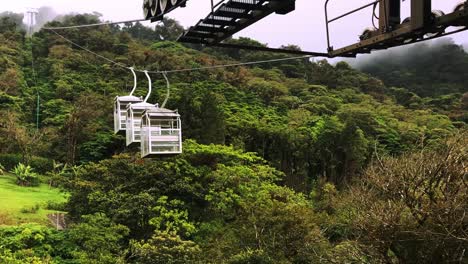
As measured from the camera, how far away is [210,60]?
3234cm

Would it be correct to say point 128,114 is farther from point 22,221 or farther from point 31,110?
point 31,110

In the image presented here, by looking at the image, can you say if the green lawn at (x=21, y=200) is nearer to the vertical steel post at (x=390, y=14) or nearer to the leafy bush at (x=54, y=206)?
the leafy bush at (x=54, y=206)

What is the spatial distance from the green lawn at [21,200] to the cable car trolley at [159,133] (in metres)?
7.70

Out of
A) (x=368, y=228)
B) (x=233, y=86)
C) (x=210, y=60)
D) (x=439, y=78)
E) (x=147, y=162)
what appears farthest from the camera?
(x=439, y=78)

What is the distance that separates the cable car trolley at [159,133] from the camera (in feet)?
24.3

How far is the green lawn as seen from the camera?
557 inches

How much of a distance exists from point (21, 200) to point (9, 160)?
6.65m

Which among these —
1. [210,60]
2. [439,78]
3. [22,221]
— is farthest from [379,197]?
[439,78]

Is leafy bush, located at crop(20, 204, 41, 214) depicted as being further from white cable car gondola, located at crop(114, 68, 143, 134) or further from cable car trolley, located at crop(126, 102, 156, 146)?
cable car trolley, located at crop(126, 102, 156, 146)

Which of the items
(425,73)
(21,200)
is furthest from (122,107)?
(425,73)

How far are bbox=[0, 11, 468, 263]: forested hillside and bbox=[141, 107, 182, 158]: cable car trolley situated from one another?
167 inches

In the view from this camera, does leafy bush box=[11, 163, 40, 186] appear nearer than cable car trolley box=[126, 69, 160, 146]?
No

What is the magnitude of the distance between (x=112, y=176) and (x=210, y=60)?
62.0ft

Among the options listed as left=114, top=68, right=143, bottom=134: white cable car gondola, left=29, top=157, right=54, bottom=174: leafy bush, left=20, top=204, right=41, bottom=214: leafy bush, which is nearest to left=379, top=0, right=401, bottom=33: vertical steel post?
left=114, top=68, right=143, bottom=134: white cable car gondola
